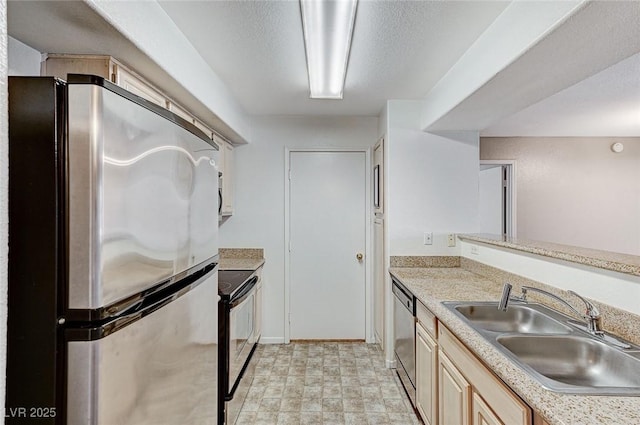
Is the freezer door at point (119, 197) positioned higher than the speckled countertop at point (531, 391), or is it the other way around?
the freezer door at point (119, 197)

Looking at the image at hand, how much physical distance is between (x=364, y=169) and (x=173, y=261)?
3011 mm

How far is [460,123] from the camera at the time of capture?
2.91m

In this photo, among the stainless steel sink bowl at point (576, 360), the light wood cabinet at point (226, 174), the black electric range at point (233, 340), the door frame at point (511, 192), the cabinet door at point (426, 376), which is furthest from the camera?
the door frame at point (511, 192)

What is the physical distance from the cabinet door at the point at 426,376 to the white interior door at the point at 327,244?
1.60m

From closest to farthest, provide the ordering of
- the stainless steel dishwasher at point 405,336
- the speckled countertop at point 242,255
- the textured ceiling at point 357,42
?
1. the textured ceiling at point 357,42
2. the stainless steel dishwasher at point 405,336
3. the speckled countertop at point 242,255

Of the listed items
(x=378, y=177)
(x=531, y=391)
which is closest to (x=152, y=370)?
(x=531, y=391)

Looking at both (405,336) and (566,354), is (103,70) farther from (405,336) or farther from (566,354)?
(405,336)

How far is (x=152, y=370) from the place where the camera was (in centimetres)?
99

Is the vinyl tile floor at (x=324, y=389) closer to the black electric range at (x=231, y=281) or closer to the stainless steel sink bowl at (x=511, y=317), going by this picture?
the black electric range at (x=231, y=281)

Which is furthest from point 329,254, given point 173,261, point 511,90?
point 173,261

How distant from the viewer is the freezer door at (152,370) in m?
0.78

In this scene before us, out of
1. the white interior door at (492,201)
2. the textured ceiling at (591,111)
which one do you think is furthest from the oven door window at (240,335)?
the white interior door at (492,201)

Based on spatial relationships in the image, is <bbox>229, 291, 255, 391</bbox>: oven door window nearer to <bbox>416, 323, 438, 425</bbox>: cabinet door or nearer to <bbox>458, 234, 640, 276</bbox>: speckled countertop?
<bbox>416, 323, 438, 425</bbox>: cabinet door

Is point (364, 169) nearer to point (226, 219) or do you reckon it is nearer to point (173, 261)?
point (226, 219)
